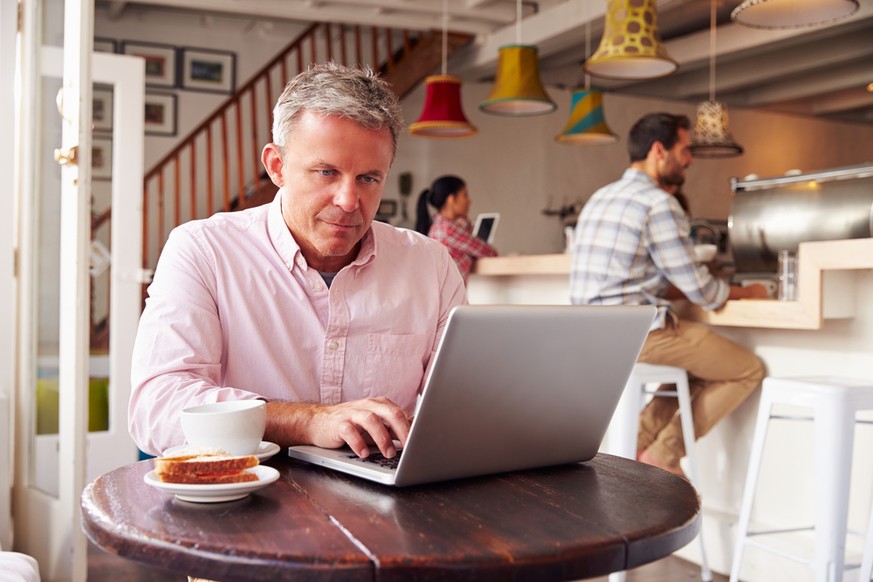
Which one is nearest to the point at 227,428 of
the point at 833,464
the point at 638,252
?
the point at 833,464

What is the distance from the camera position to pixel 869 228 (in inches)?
120

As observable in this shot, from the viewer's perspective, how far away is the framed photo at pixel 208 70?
8250 mm

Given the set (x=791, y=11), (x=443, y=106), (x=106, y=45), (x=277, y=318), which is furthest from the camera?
(x=106, y=45)

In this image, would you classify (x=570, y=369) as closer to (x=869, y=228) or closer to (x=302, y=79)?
(x=302, y=79)

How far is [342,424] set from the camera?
46.8 inches

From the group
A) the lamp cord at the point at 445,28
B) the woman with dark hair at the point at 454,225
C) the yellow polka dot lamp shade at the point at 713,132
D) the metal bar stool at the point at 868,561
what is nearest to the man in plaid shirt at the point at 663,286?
the metal bar stool at the point at 868,561

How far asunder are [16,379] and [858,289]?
2.90 metres

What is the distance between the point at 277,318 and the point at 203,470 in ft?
1.84

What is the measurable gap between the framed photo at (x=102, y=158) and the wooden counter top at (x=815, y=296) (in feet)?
8.54

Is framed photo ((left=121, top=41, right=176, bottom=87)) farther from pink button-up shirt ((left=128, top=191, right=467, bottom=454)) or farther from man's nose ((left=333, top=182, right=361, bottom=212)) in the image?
man's nose ((left=333, top=182, right=361, bottom=212))

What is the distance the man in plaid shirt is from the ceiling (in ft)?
11.8

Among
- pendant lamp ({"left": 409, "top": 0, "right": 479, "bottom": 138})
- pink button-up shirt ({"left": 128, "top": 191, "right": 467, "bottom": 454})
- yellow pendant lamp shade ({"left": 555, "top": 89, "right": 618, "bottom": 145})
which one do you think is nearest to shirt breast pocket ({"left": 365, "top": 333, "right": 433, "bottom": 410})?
pink button-up shirt ({"left": 128, "top": 191, "right": 467, "bottom": 454})

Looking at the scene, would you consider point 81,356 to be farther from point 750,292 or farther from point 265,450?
point 750,292

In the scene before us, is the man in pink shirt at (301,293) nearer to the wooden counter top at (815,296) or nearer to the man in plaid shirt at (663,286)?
the wooden counter top at (815,296)
